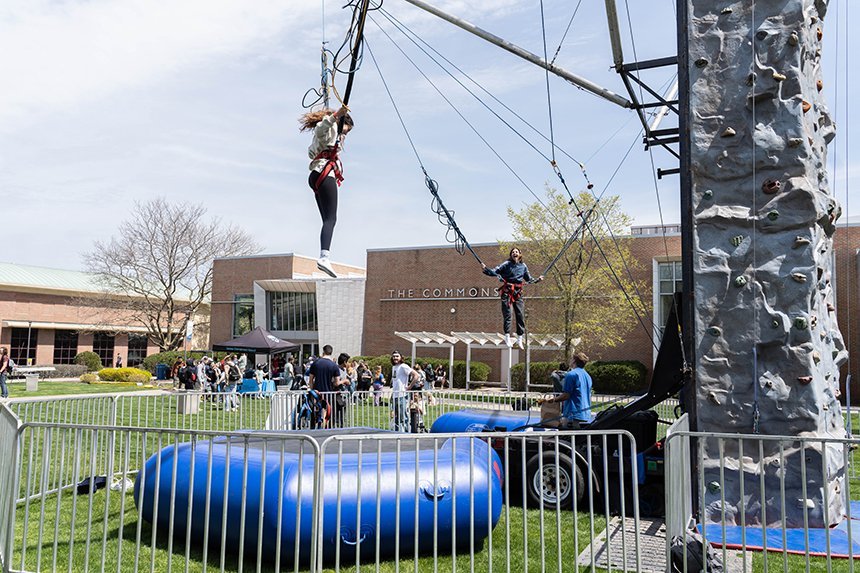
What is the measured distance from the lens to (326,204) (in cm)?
753

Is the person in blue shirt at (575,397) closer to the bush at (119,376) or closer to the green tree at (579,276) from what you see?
the green tree at (579,276)

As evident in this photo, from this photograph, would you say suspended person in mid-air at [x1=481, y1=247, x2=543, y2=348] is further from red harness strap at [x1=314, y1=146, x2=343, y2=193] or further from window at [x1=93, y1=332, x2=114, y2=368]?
window at [x1=93, y1=332, x2=114, y2=368]

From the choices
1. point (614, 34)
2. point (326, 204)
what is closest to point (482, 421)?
point (326, 204)

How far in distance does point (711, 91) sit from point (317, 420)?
876 cm

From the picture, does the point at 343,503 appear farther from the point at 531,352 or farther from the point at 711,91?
the point at 531,352

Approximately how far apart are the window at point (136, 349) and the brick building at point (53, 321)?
453 millimetres

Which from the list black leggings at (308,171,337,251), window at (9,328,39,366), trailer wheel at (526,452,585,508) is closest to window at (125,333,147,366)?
window at (9,328,39,366)

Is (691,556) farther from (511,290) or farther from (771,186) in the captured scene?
(511,290)

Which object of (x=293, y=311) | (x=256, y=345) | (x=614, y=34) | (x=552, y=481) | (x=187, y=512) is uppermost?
(x=614, y=34)

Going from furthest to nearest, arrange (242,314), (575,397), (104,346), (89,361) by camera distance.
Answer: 1. (104,346)
2. (242,314)
3. (89,361)
4. (575,397)

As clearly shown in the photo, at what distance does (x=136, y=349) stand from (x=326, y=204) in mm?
50835

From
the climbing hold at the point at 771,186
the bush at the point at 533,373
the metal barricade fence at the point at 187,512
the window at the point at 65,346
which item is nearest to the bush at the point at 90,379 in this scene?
the window at the point at 65,346

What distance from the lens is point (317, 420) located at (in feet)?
42.9

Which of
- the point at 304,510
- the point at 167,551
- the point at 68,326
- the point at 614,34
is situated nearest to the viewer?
the point at 304,510
